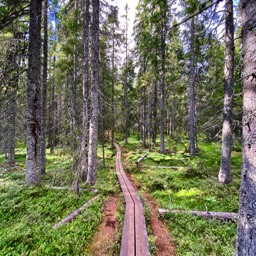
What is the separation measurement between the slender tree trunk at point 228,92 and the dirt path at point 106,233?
17.8 ft

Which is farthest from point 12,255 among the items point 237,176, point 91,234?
point 237,176

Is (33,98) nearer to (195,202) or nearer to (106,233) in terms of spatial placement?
(106,233)

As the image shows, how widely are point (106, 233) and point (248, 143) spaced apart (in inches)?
156

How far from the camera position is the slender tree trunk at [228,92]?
690cm

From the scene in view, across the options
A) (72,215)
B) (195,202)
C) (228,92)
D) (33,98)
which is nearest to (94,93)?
(33,98)

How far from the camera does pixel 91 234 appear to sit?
4.04 metres

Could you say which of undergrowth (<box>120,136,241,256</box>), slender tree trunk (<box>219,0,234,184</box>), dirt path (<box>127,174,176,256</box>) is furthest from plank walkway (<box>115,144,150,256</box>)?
slender tree trunk (<box>219,0,234,184</box>)

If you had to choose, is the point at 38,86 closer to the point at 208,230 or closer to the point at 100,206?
the point at 100,206

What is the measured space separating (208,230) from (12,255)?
4.58 m

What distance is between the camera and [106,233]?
13.6 ft

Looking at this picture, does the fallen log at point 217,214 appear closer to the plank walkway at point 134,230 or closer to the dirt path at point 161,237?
the dirt path at point 161,237

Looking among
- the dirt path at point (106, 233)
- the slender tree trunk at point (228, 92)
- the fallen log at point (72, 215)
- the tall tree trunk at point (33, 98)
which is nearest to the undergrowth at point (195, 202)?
the slender tree trunk at point (228, 92)

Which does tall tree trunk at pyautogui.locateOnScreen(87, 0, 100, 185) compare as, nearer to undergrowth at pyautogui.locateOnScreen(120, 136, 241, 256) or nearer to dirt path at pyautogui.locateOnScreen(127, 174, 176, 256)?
undergrowth at pyautogui.locateOnScreen(120, 136, 241, 256)

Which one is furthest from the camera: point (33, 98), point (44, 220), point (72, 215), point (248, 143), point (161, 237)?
point (33, 98)
